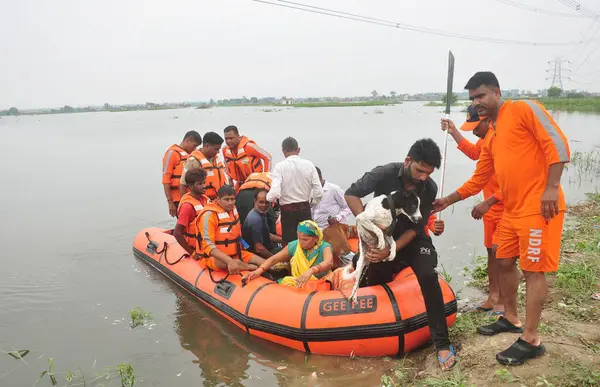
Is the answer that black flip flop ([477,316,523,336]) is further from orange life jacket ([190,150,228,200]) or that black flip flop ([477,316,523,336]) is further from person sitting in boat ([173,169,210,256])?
orange life jacket ([190,150,228,200])

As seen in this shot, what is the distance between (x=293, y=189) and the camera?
4.60 m

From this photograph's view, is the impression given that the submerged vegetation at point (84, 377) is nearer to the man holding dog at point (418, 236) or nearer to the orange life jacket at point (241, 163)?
the man holding dog at point (418, 236)

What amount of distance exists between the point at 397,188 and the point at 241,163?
368cm

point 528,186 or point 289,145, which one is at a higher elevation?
point 289,145

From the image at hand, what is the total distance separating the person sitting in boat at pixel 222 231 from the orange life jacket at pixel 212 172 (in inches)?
54.4

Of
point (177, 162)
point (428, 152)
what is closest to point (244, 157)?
point (177, 162)

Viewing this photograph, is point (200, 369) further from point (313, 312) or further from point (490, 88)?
point (490, 88)

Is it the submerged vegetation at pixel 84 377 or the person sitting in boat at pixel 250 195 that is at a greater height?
the person sitting in boat at pixel 250 195

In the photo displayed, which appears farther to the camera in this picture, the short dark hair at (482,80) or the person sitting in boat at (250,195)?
the person sitting in boat at (250,195)

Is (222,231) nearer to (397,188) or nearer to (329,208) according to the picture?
(329,208)

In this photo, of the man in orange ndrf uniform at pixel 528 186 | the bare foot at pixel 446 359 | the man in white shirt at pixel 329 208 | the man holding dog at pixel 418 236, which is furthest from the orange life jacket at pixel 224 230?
the man in orange ndrf uniform at pixel 528 186

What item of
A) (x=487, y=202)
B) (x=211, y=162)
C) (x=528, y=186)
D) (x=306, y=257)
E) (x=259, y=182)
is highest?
(x=528, y=186)

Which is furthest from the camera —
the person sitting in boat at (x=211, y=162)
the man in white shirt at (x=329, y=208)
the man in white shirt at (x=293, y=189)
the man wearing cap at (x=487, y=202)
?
the person sitting in boat at (x=211, y=162)

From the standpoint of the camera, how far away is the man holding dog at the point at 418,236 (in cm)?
293
